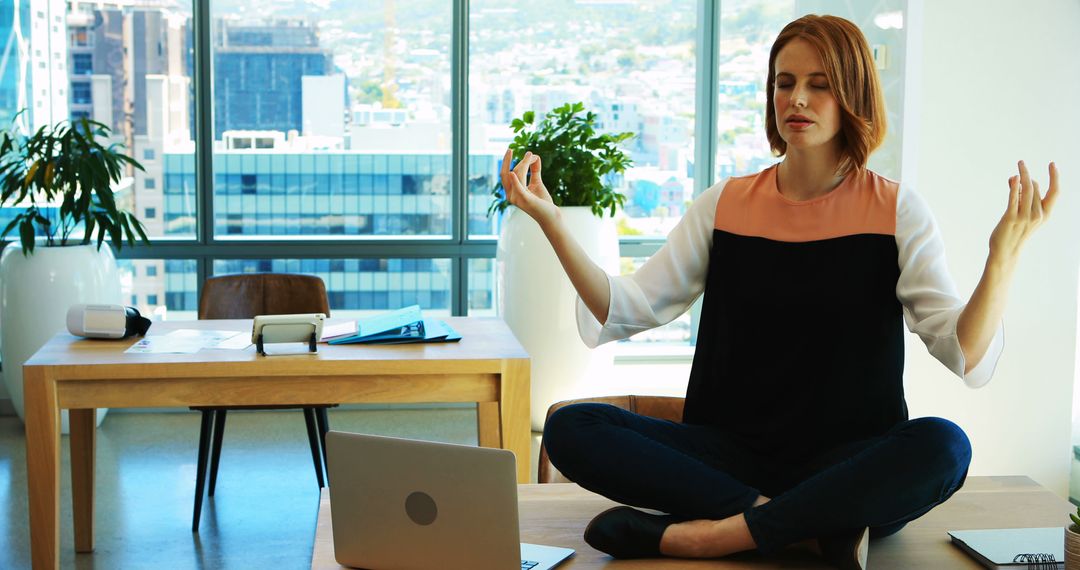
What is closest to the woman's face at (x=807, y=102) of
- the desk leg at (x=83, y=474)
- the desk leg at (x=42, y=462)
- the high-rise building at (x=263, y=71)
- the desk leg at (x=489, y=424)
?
the desk leg at (x=489, y=424)

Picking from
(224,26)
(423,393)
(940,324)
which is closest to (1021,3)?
(940,324)

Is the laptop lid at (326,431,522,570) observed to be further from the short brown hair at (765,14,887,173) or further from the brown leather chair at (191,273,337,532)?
the brown leather chair at (191,273,337,532)

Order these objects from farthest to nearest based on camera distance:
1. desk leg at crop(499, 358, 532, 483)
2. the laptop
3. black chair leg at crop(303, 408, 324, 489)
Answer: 1. black chair leg at crop(303, 408, 324, 489)
2. desk leg at crop(499, 358, 532, 483)
3. the laptop

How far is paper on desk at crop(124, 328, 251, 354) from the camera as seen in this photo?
9.52 ft

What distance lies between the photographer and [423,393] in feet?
9.39

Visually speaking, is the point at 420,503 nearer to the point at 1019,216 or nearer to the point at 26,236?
the point at 1019,216

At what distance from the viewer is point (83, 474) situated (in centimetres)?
327

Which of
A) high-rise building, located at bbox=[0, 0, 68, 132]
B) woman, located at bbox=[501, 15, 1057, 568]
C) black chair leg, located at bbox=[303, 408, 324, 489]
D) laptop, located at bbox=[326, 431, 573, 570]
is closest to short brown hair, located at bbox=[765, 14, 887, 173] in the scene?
woman, located at bbox=[501, 15, 1057, 568]

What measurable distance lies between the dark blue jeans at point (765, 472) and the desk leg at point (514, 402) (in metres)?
0.82

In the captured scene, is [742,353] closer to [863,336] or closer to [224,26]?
[863,336]

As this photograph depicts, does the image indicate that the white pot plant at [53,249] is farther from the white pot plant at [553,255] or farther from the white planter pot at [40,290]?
the white pot plant at [553,255]

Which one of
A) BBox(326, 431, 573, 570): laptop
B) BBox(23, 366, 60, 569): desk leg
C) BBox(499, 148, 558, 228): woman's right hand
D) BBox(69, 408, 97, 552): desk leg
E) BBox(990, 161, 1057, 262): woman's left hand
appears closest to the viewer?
BBox(326, 431, 573, 570): laptop

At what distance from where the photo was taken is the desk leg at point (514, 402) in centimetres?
→ 286

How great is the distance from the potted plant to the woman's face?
872mm
